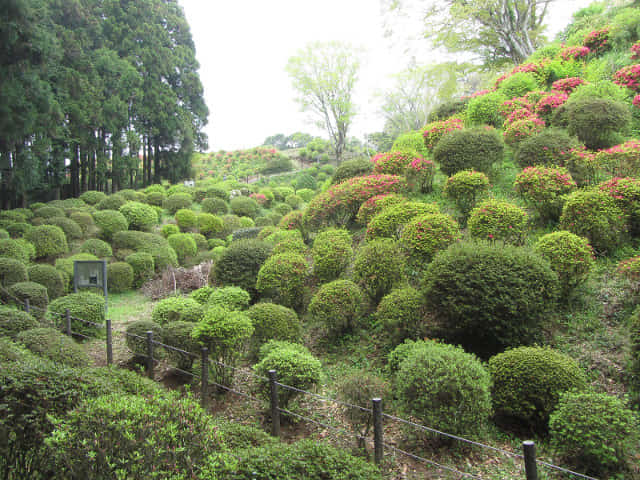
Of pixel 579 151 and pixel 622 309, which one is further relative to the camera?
pixel 579 151

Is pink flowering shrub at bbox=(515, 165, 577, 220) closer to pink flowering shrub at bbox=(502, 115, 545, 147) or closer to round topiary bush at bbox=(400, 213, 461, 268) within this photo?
round topiary bush at bbox=(400, 213, 461, 268)

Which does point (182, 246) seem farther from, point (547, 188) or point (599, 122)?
point (599, 122)

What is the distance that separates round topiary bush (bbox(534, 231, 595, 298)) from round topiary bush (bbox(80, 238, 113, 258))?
572 inches

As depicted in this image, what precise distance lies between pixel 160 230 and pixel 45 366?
16222 mm

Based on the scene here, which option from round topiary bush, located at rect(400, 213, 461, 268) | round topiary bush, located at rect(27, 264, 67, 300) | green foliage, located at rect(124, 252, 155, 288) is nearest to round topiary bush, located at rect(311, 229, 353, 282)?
round topiary bush, located at rect(400, 213, 461, 268)

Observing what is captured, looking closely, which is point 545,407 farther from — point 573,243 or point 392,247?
point 392,247

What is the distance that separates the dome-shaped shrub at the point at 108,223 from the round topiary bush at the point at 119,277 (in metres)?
3.35

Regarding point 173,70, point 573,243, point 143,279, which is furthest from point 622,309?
point 173,70

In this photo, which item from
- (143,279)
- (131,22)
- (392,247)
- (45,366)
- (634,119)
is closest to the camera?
(45,366)

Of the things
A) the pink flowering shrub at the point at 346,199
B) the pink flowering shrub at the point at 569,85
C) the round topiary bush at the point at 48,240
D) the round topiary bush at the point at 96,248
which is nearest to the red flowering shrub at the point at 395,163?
the pink flowering shrub at the point at 346,199

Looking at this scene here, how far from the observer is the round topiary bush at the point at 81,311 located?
879 cm

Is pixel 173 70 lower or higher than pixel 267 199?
higher

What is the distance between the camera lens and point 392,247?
24.0ft

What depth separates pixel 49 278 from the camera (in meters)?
11.7
